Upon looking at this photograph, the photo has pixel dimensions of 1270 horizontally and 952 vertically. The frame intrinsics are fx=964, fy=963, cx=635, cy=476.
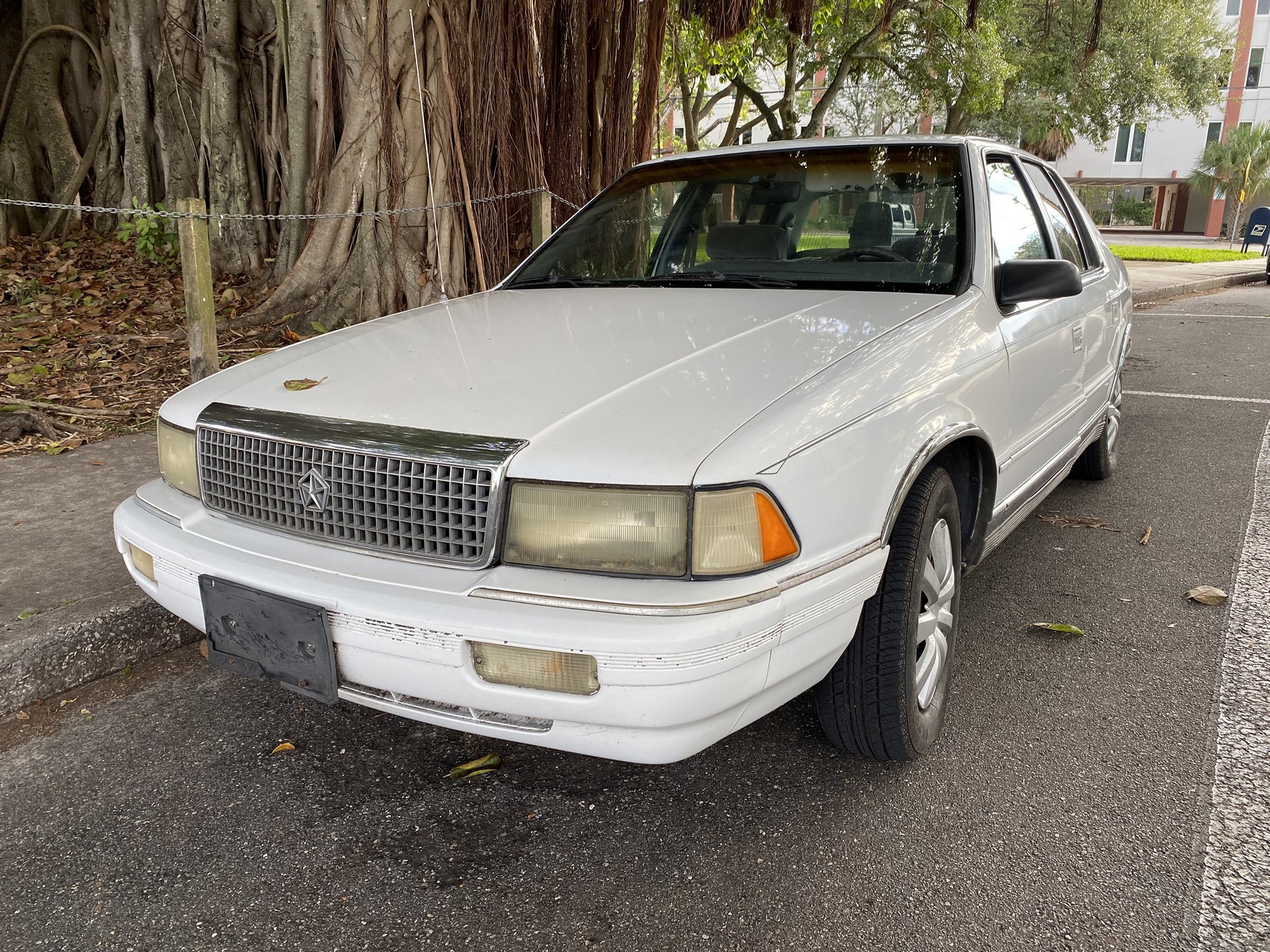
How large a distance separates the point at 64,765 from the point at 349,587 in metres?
1.13

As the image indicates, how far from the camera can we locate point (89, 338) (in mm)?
6180

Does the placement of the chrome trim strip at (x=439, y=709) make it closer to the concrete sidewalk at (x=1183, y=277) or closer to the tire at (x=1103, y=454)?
the tire at (x=1103, y=454)

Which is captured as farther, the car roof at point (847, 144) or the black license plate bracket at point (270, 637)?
the car roof at point (847, 144)

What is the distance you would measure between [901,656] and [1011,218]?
171 cm

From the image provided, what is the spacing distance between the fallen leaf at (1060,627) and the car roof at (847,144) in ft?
5.02

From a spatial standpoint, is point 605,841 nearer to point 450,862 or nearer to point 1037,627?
point 450,862

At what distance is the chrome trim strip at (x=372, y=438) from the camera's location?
1.87 metres

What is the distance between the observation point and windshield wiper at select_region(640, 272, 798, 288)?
2857mm

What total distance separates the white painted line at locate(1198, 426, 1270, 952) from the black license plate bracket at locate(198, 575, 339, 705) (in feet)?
5.62

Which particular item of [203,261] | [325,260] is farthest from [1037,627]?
[325,260]

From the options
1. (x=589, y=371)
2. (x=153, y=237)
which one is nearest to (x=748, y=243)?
(x=589, y=371)

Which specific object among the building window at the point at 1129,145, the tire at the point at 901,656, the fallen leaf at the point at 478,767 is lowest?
the fallen leaf at the point at 478,767

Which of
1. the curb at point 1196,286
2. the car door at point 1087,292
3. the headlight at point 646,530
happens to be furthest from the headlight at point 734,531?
the curb at point 1196,286

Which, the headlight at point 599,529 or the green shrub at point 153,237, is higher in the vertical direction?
the green shrub at point 153,237
